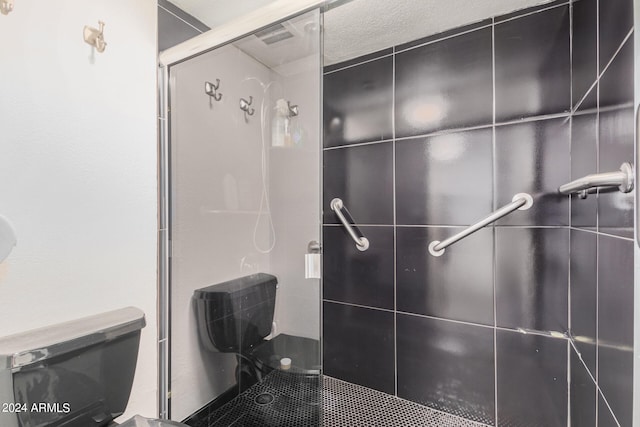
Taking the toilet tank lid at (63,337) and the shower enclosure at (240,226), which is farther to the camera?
the shower enclosure at (240,226)

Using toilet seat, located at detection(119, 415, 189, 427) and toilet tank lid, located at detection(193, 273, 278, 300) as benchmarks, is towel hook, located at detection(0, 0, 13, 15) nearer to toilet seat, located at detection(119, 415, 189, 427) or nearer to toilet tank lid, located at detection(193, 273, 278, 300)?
toilet tank lid, located at detection(193, 273, 278, 300)

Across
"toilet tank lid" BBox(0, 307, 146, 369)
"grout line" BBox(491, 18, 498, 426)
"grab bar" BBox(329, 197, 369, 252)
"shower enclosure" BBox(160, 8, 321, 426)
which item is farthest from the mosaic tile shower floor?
"grab bar" BBox(329, 197, 369, 252)

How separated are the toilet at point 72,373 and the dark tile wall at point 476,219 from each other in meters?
1.08

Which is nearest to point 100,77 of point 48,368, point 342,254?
point 48,368

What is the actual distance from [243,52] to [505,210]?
4.10 ft

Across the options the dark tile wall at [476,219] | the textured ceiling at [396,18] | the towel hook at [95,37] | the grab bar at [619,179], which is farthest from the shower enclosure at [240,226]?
the grab bar at [619,179]

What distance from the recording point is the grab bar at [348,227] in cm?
160

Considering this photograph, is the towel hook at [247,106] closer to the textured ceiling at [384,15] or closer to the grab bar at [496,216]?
the textured ceiling at [384,15]

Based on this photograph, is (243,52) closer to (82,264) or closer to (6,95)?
(6,95)

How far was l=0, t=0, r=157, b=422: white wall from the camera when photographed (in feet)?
2.53

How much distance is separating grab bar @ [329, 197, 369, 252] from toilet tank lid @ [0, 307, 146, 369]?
3.40 ft

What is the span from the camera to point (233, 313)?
1214 millimetres

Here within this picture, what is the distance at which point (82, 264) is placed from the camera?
0.90 m

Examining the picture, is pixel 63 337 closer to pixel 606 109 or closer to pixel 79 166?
pixel 79 166
